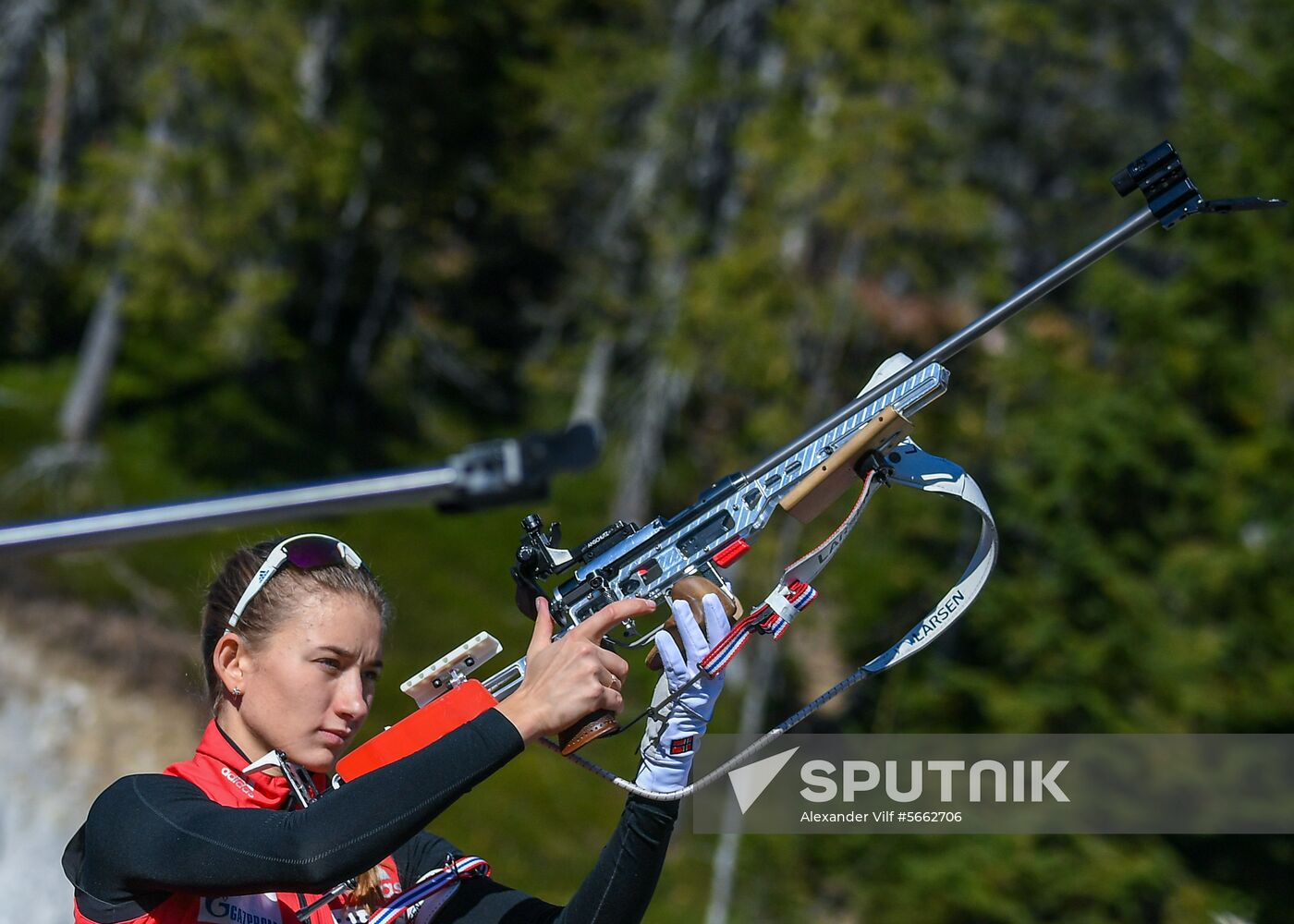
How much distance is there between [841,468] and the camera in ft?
10.9

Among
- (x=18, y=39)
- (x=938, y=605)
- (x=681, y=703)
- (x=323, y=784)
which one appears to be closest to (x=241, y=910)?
(x=323, y=784)

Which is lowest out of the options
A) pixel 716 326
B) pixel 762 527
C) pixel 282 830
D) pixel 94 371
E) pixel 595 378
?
pixel 282 830

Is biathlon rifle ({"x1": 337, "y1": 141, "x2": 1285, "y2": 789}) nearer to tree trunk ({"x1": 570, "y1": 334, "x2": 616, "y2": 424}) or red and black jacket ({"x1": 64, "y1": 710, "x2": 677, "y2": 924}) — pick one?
red and black jacket ({"x1": 64, "y1": 710, "x2": 677, "y2": 924})

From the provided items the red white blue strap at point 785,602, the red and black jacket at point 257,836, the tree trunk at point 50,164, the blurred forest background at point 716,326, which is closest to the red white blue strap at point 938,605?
the red white blue strap at point 785,602

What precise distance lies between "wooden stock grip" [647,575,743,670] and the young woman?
0.13ft

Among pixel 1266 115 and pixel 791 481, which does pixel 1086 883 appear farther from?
pixel 791 481

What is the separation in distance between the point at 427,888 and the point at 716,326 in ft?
56.9

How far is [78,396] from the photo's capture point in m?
22.8

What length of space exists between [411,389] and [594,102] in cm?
631

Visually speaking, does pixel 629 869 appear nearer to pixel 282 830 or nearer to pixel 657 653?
pixel 657 653

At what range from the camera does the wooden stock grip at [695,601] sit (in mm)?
3059

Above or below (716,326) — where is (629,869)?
below

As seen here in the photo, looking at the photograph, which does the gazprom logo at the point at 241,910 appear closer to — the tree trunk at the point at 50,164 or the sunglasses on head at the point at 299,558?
the sunglasses on head at the point at 299,558

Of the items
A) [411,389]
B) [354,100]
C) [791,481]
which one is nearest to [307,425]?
[411,389]
